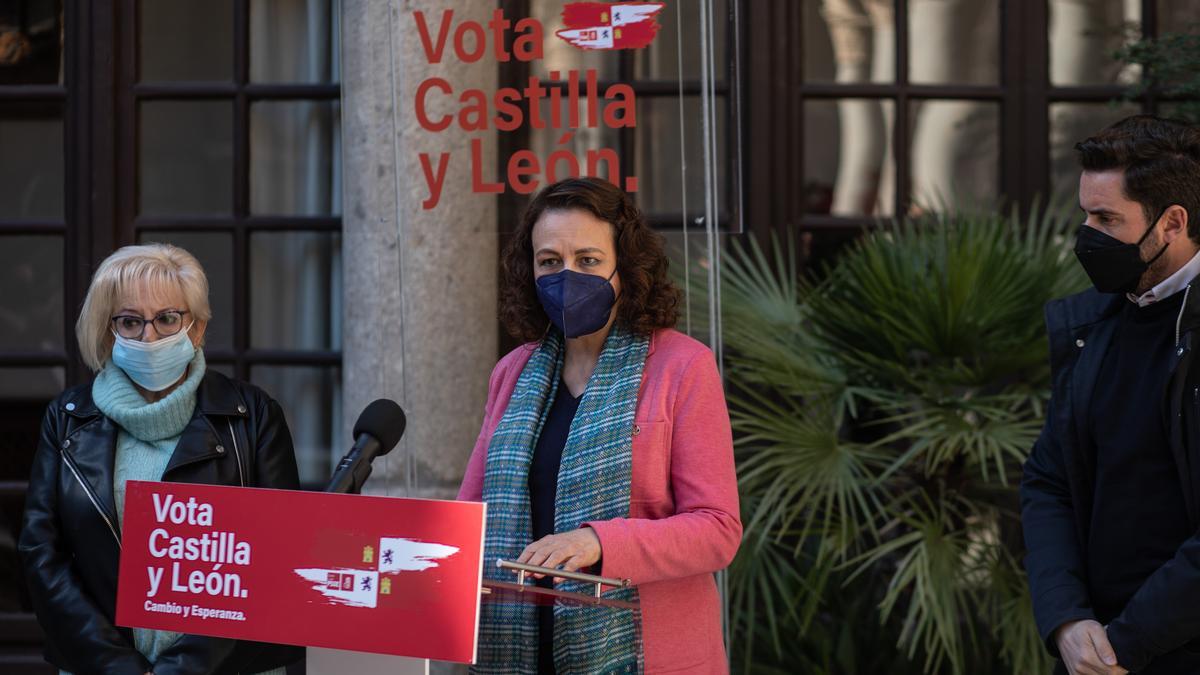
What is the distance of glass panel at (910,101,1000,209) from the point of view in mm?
4828

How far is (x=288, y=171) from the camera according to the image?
16.0 feet

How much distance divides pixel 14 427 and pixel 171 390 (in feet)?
8.19

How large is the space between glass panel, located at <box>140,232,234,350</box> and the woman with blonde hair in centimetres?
209

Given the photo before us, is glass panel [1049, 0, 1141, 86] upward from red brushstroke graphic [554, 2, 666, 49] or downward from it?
upward

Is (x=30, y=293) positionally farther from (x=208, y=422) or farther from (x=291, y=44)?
(x=208, y=422)

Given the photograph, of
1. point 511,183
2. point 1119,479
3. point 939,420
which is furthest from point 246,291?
point 1119,479

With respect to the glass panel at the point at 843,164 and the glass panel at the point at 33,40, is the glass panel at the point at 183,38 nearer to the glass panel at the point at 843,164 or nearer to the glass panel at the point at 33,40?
the glass panel at the point at 33,40

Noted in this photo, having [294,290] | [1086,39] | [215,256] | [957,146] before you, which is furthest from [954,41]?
[215,256]

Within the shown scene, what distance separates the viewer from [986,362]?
387 centimetres

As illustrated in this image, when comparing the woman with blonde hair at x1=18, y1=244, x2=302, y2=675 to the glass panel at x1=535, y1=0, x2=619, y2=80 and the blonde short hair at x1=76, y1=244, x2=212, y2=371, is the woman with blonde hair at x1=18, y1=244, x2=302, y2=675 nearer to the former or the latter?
the blonde short hair at x1=76, y1=244, x2=212, y2=371

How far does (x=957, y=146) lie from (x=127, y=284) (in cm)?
324

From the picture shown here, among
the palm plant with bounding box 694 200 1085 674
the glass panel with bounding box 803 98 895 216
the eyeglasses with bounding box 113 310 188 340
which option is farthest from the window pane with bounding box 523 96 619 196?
the glass panel with bounding box 803 98 895 216

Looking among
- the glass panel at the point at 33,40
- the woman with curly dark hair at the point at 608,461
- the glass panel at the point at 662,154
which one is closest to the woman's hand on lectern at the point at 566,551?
the woman with curly dark hair at the point at 608,461

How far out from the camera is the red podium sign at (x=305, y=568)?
5.75 ft
